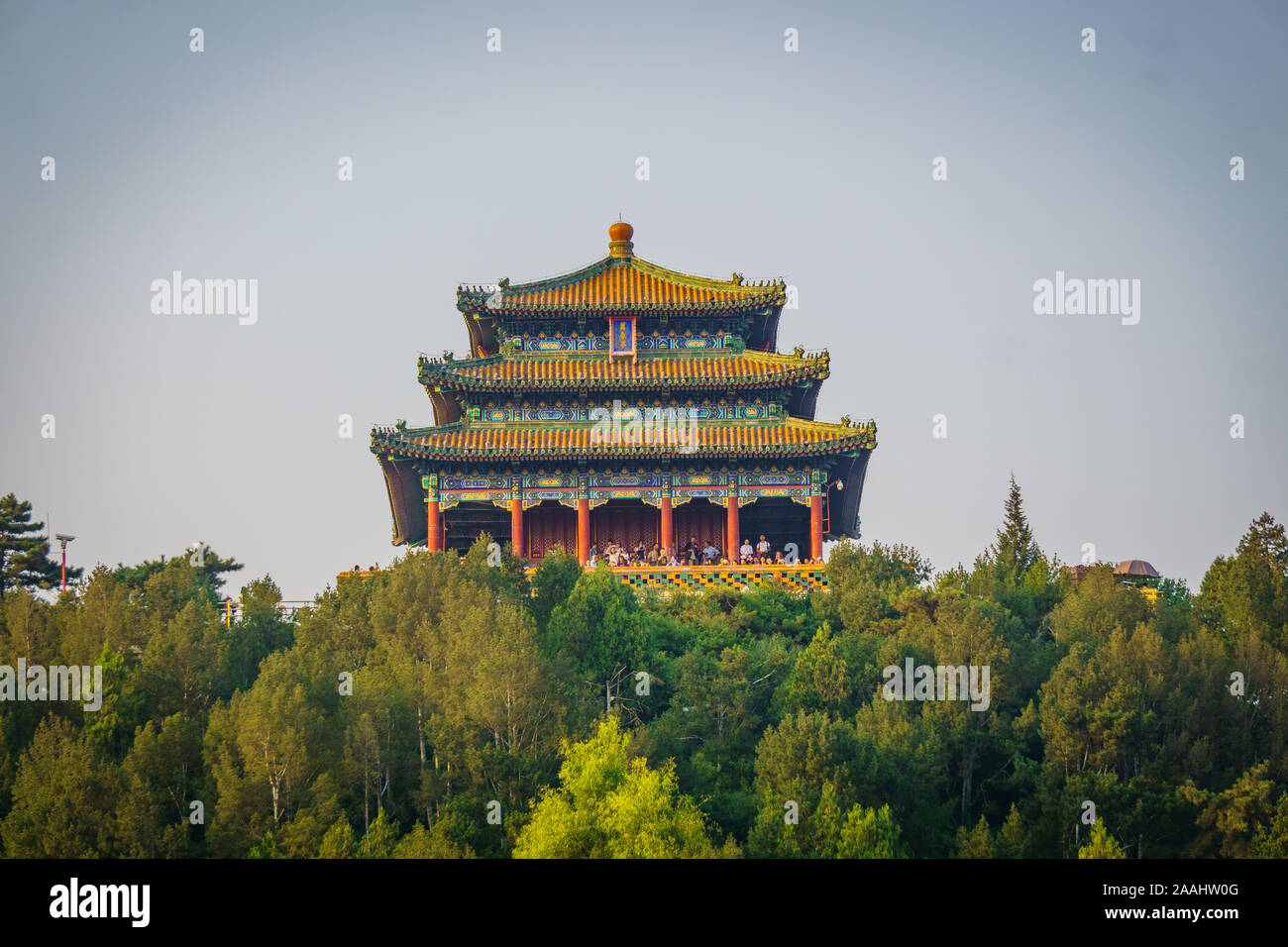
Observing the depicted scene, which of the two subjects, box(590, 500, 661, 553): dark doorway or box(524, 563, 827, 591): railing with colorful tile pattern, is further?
box(590, 500, 661, 553): dark doorway

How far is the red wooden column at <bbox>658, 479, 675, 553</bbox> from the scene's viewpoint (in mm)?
46844

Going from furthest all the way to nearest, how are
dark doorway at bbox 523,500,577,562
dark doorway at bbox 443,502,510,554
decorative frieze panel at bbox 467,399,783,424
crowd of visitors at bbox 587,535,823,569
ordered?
dark doorway at bbox 443,502,510,554 < dark doorway at bbox 523,500,577,562 < decorative frieze panel at bbox 467,399,783,424 < crowd of visitors at bbox 587,535,823,569

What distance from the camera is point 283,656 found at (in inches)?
1373

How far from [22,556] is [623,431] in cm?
2805

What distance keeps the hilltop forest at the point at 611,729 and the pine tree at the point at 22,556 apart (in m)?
25.0

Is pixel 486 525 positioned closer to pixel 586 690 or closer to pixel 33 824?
pixel 586 690

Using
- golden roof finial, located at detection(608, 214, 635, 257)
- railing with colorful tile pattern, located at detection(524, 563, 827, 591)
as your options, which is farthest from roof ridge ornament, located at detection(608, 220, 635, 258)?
→ railing with colorful tile pattern, located at detection(524, 563, 827, 591)

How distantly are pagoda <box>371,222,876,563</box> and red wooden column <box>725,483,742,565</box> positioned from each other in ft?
0.40

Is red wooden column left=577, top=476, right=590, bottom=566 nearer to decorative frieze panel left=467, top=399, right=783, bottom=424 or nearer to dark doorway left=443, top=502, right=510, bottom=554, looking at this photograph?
decorative frieze panel left=467, top=399, right=783, bottom=424

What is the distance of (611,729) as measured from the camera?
3158cm

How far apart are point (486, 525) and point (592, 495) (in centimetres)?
442

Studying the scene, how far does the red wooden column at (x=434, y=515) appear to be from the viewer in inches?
1841

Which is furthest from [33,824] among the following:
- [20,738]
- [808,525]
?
[808,525]

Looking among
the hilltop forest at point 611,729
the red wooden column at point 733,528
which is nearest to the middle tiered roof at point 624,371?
the red wooden column at point 733,528
